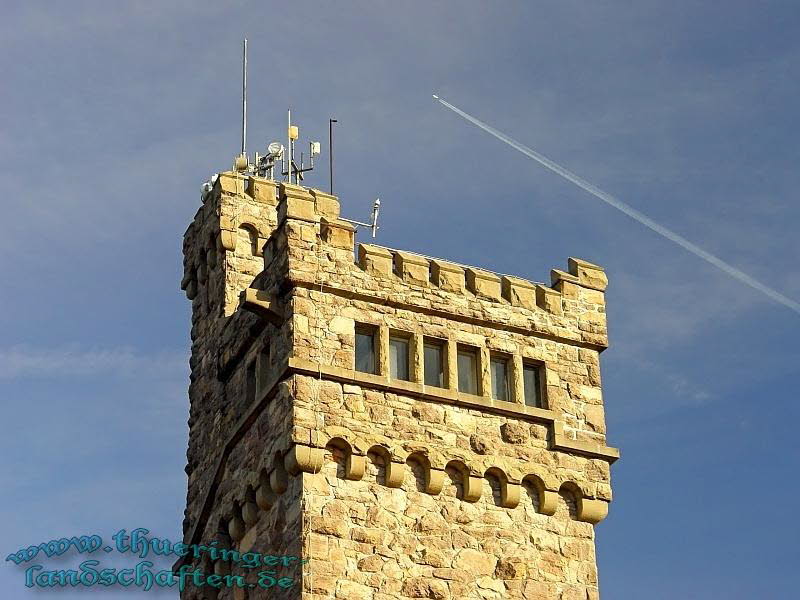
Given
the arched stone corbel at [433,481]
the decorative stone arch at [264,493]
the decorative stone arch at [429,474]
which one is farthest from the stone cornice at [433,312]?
the decorative stone arch at [264,493]

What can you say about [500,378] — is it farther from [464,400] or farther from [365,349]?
[365,349]

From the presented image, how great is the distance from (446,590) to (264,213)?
1130 centimetres

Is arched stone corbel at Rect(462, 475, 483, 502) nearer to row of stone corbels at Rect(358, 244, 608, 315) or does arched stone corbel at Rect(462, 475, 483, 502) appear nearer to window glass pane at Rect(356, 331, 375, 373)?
window glass pane at Rect(356, 331, 375, 373)

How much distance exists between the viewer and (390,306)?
132 feet

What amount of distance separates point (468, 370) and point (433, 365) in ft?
2.61

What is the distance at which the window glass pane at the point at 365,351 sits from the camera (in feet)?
130

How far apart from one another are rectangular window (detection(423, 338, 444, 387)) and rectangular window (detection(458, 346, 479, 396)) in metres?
0.41

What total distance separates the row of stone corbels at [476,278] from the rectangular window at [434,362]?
120cm

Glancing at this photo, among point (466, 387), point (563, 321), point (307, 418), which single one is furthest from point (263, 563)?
point (563, 321)

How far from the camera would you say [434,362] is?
4047cm

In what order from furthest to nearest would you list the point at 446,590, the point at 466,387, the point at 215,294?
the point at 215,294, the point at 466,387, the point at 446,590

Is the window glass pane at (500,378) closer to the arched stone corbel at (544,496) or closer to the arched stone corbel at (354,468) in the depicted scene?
the arched stone corbel at (544,496)

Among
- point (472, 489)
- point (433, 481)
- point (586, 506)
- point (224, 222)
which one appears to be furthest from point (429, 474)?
point (224, 222)

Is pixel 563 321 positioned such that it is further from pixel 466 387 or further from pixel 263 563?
pixel 263 563
